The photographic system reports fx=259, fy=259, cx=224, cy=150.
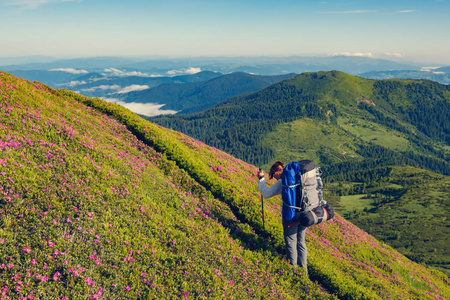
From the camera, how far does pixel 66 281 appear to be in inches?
322

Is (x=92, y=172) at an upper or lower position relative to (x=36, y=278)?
upper

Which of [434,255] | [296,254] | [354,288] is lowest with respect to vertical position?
[434,255]

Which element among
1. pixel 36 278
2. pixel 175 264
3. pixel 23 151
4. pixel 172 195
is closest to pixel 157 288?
pixel 175 264

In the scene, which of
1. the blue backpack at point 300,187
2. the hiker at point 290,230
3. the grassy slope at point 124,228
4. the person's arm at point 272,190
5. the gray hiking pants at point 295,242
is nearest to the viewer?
the grassy slope at point 124,228

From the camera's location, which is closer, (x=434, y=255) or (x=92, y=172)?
(x=92, y=172)

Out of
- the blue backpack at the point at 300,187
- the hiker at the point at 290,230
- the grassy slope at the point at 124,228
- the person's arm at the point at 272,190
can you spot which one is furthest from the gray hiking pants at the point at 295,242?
the person's arm at the point at 272,190

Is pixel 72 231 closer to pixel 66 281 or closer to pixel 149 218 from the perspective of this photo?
pixel 66 281

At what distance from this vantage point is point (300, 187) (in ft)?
34.9

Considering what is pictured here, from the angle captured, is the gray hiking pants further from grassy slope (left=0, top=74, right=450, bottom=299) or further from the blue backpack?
the blue backpack

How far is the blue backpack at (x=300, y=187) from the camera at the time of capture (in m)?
10.5

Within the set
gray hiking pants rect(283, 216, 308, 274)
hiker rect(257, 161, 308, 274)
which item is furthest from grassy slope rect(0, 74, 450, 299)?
hiker rect(257, 161, 308, 274)

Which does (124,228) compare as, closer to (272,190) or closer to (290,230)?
(272,190)

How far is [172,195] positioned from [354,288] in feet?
33.6

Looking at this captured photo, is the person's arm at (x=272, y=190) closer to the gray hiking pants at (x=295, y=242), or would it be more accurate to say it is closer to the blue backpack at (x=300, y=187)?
the blue backpack at (x=300, y=187)
